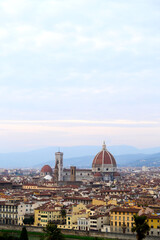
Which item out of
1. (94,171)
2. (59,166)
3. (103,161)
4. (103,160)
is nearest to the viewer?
(59,166)

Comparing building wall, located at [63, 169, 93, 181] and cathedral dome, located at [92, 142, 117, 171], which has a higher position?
cathedral dome, located at [92, 142, 117, 171]

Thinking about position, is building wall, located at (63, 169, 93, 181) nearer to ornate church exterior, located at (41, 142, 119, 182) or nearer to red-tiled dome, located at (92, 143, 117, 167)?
ornate church exterior, located at (41, 142, 119, 182)

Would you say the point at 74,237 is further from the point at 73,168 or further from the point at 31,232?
the point at 73,168

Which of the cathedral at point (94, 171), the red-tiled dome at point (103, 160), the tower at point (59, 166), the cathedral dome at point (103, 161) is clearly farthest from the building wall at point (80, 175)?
the red-tiled dome at point (103, 160)

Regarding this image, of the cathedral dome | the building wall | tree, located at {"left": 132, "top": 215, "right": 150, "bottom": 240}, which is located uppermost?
the cathedral dome

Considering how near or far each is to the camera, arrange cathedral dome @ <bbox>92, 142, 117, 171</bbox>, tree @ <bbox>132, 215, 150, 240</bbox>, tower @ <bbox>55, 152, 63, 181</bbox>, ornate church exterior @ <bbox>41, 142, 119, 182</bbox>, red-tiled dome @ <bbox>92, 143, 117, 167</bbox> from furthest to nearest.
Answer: red-tiled dome @ <bbox>92, 143, 117, 167</bbox>, cathedral dome @ <bbox>92, 142, 117, 171</bbox>, ornate church exterior @ <bbox>41, 142, 119, 182</bbox>, tower @ <bbox>55, 152, 63, 181</bbox>, tree @ <bbox>132, 215, 150, 240</bbox>

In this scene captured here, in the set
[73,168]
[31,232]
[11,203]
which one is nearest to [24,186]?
[73,168]

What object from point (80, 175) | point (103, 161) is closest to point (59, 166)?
point (80, 175)

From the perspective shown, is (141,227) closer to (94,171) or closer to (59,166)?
(59,166)

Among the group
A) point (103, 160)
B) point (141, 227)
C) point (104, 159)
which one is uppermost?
point (104, 159)

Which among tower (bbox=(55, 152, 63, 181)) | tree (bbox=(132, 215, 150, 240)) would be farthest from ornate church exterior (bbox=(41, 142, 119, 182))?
tree (bbox=(132, 215, 150, 240))

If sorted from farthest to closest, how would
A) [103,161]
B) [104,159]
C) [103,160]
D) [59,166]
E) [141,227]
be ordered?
[104,159] < [103,160] < [103,161] < [59,166] < [141,227]
